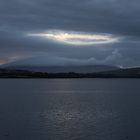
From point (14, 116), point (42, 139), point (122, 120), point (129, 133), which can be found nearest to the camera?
point (42, 139)

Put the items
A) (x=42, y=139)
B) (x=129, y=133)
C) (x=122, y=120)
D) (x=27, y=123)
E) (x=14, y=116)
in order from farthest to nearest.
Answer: (x=14, y=116) < (x=122, y=120) < (x=27, y=123) < (x=129, y=133) < (x=42, y=139)

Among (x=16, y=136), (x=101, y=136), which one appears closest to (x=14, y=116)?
(x=16, y=136)

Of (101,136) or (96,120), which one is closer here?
(101,136)

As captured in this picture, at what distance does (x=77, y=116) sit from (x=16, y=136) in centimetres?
1682

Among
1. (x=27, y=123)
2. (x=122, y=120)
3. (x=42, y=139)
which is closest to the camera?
(x=42, y=139)

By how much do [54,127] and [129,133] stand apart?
8344 millimetres

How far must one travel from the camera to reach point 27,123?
47.2 metres

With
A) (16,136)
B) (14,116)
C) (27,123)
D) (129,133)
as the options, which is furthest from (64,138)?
(14,116)

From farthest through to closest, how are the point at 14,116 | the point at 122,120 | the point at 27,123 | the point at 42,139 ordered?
the point at 14,116, the point at 122,120, the point at 27,123, the point at 42,139

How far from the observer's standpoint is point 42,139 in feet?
124

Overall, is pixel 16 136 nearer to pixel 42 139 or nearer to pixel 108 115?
pixel 42 139

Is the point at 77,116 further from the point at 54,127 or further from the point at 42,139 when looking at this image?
the point at 42,139

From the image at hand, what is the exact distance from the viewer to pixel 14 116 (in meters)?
54.3

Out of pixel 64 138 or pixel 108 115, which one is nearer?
pixel 64 138
